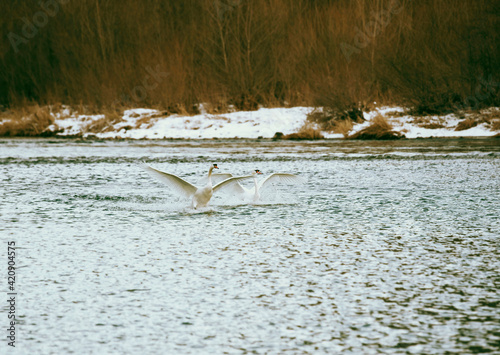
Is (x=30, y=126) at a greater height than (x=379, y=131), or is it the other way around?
(x=30, y=126)

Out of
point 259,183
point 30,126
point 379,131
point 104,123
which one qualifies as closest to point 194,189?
point 259,183

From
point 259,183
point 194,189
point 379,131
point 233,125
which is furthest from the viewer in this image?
point 233,125

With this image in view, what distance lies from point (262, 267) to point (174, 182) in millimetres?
4282

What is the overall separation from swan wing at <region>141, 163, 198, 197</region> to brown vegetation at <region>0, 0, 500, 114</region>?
19.1 meters

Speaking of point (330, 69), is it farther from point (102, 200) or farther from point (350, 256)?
point (350, 256)

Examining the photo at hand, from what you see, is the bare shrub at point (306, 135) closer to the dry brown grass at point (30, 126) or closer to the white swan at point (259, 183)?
the dry brown grass at point (30, 126)

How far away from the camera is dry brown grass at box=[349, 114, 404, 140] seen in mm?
28172

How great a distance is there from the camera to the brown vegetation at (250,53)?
3012 cm

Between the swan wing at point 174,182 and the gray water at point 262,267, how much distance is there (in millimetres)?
263

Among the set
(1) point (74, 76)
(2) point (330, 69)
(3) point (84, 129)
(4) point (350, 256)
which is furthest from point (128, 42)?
(4) point (350, 256)

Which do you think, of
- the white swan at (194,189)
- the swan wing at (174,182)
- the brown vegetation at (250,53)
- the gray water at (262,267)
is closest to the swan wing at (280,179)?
the gray water at (262,267)

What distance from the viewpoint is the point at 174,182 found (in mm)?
10984

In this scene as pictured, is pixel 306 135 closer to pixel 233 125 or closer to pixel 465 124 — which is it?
pixel 233 125

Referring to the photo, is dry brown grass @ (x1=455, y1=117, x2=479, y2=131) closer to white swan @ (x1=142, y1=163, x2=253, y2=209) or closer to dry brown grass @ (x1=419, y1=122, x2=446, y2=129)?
dry brown grass @ (x1=419, y1=122, x2=446, y2=129)
